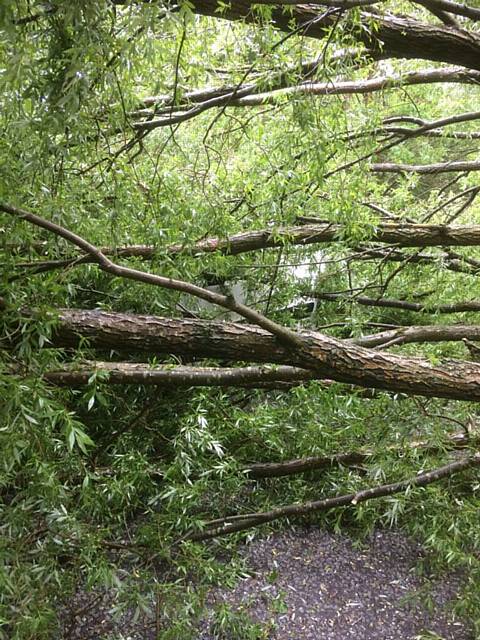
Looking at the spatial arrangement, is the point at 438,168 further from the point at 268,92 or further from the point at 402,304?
the point at 268,92

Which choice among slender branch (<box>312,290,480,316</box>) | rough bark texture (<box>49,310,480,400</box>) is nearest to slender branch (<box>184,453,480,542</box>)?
rough bark texture (<box>49,310,480,400</box>)

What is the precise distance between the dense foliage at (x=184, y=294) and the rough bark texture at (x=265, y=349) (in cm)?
4

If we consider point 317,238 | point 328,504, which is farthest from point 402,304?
point 328,504

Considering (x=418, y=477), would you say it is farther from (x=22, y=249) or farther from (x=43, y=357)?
(x=22, y=249)

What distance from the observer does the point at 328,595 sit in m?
2.28


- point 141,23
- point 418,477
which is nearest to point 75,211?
point 141,23

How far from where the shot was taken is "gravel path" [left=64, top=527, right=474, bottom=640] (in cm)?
207

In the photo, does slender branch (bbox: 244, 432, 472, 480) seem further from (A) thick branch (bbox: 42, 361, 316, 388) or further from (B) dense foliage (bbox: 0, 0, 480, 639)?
(A) thick branch (bbox: 42, 361, 316, 388)

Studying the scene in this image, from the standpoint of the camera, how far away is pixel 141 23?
87cm

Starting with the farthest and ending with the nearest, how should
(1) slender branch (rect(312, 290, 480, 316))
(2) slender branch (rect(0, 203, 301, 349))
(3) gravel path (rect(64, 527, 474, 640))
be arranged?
(1) slender branch (rect(312, 290, 480, 316)) → (3) gravel path (rect(64, 527, 474, 640)) → (2) slender branch (rect(0, 203, 301, 349))

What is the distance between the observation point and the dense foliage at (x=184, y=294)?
47.3 inches


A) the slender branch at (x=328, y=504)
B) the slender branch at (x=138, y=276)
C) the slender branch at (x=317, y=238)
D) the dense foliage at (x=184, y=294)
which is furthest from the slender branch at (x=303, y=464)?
the slender branch at (x=138, y=276)

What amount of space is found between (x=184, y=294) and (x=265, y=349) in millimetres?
746

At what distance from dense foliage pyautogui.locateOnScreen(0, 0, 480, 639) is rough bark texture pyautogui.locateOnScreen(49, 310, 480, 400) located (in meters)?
0.04
